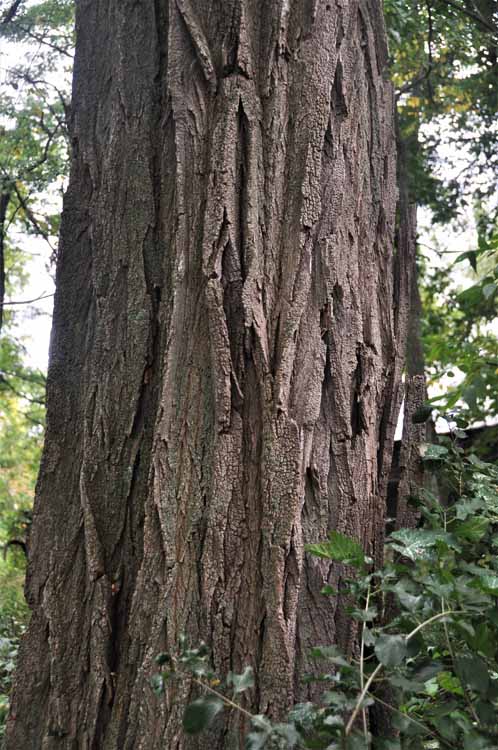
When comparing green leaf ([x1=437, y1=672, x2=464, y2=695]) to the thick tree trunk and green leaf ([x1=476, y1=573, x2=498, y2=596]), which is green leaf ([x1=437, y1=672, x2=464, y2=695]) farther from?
green leaf ([x1=476, y1=573, x2=498, y2=596])

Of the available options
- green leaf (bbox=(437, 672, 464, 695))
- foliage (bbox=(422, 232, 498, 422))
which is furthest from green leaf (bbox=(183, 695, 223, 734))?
foliage (bbox=(422, 232, 498, 422))

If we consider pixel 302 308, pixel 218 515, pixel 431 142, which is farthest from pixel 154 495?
pixel 431 142

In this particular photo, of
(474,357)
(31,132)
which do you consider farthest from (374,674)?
(31,132)

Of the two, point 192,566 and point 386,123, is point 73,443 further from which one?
point 386,123

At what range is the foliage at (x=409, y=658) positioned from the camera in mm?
1497

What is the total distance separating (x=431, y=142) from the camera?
927 cm

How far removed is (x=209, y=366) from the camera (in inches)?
81.8

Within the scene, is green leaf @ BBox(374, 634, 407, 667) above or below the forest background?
below

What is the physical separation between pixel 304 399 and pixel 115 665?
862 millimetres

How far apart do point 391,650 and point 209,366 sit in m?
0.88

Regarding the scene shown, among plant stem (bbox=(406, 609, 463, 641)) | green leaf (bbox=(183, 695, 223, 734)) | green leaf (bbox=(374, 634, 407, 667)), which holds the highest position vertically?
plant stem (bbox=(406, 609, 463, 641))

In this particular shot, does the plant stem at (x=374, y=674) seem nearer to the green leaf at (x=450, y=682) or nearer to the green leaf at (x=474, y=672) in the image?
the green leaf at (x=474, y=672)

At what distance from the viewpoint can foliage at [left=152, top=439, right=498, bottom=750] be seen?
1497mm

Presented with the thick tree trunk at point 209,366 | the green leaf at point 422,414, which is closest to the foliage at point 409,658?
the thick tree trunk at point 209,366
